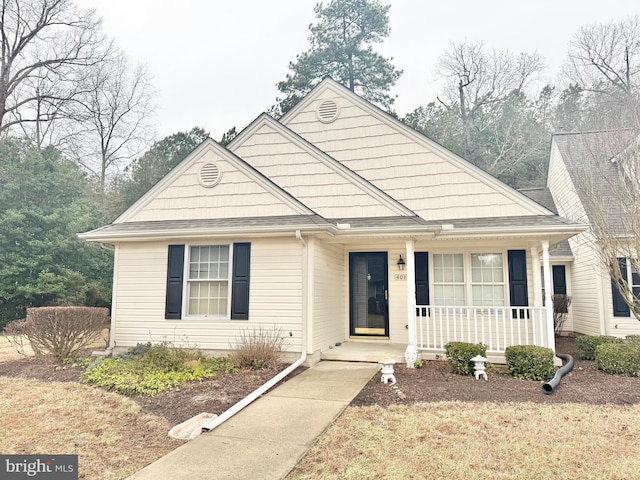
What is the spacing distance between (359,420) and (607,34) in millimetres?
23281

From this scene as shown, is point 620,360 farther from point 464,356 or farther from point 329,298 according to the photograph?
point 329,298

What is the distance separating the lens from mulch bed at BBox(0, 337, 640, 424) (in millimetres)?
5352

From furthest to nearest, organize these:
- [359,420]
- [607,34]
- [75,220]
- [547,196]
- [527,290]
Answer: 1. [607,34]
2. [75,220]
3. [547,196]
4. [527,290]
5. [359,420]

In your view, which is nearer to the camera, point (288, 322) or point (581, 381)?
point (581, 381)

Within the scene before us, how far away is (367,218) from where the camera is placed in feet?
27.7

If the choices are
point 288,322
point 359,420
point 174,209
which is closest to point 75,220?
point 174,209

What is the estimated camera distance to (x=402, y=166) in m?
9.57

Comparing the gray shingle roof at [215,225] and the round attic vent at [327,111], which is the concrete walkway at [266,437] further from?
the round attic vent at [327,111]

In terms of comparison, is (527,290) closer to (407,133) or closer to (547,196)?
(407,133)

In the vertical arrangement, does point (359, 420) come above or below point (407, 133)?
below

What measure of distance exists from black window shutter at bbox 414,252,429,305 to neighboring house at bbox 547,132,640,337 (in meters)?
3.52

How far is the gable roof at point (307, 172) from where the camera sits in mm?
8594

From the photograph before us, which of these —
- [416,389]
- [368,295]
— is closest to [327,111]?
[368,295]
